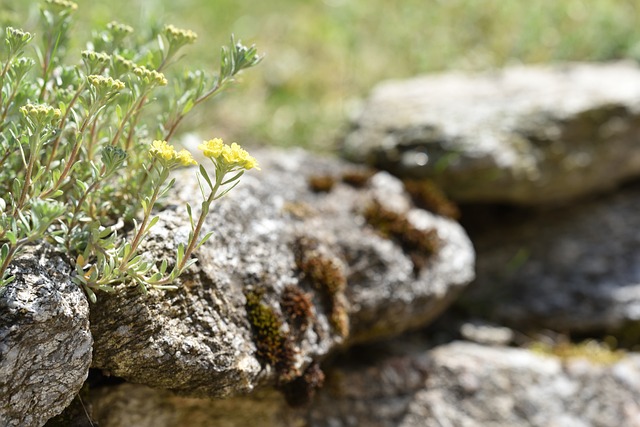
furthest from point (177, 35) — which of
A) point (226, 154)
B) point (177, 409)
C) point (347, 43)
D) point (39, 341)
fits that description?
point (347, 43)

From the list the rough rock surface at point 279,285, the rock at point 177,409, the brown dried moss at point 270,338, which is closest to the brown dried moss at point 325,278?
the rough rock surface at point 279,285

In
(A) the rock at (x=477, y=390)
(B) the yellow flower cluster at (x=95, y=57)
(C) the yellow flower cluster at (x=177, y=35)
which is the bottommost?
(A) the rock at (x=477, y=390)

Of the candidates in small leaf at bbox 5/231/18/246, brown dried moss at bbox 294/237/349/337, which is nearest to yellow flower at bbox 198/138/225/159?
small leaf at bbox 5/231/18/246

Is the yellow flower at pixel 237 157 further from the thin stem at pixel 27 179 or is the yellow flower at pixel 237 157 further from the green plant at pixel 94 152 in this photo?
the thin stem at pixel 27 179

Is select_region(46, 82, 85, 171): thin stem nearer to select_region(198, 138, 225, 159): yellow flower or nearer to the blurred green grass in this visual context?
select_region(198, 138, 225, 159): yellow flower

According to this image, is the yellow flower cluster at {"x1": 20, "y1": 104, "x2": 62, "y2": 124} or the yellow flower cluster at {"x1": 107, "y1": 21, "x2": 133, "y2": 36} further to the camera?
the yellow flower cluster at {"x1": 107, "y1": 21, "x2": 133, "y2": 36}

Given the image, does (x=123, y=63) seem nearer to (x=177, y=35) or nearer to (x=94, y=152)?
(x=177, y=35)
